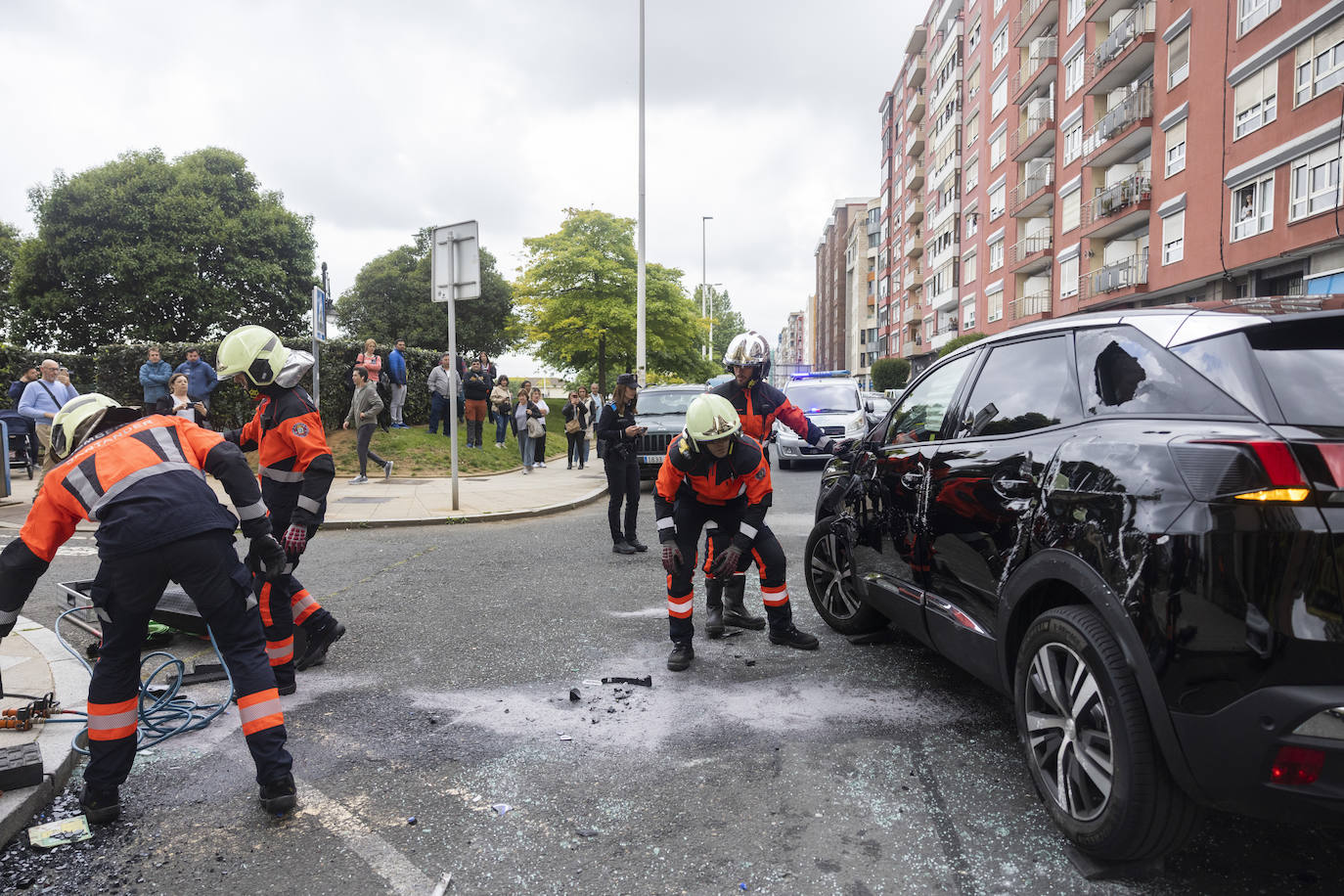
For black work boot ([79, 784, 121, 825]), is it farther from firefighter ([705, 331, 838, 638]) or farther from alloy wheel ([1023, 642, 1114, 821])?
firefighter ([705, 331, 838, 638])

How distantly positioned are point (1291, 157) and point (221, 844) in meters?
24.6

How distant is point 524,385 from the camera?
628 inches

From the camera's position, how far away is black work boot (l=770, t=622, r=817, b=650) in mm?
4969

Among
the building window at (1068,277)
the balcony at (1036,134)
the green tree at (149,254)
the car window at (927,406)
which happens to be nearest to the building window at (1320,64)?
the building window at (1068,277)

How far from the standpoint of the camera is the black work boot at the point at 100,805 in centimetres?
299

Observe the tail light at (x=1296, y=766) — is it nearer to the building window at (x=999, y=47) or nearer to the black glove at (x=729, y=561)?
the black glove at (x=729, y=561)

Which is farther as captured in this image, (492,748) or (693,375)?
(693,375)

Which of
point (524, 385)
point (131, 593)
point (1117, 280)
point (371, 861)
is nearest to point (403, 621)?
point (131, 593)

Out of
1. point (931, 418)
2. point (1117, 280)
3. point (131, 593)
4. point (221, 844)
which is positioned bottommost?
point (221, 844)

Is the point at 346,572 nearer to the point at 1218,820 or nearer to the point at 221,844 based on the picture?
the point at 221,844

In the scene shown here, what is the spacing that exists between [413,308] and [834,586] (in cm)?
5265

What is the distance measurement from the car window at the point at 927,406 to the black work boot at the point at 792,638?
1271mm

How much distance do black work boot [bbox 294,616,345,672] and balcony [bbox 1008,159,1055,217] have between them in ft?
123

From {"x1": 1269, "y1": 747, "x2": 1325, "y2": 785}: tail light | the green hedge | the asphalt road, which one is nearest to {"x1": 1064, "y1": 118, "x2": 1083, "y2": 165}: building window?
the green hedge
